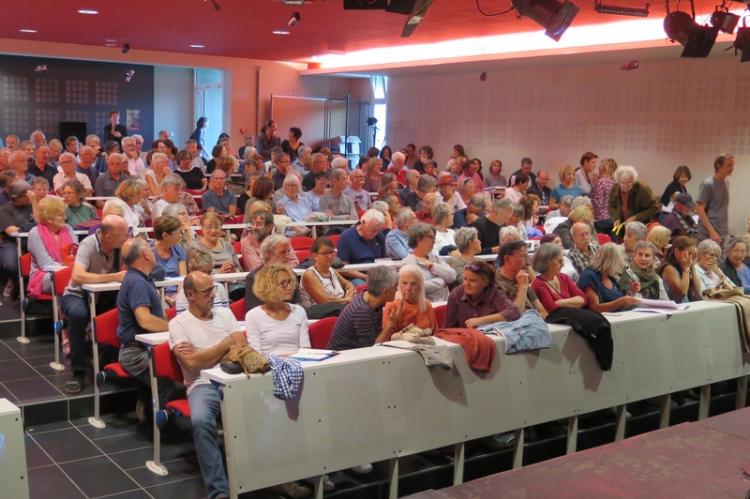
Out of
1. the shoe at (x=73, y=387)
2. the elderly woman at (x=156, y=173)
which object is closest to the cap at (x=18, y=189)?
the elderly woman at (x=156, y=173)

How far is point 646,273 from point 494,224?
5.99ft

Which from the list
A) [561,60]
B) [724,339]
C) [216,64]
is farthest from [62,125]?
[724,339]

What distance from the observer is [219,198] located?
924cm

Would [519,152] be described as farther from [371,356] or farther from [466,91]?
[371,356]

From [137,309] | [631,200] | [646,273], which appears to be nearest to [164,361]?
[137,309]

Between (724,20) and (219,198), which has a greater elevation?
(724,20)

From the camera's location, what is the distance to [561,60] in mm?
12875

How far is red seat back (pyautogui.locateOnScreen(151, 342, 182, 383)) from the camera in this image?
468 cm

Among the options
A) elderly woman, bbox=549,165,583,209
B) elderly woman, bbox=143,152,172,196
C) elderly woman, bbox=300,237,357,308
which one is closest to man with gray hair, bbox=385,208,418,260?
elderly woman, bbox=300,237,357,308

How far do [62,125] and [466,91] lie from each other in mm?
8190

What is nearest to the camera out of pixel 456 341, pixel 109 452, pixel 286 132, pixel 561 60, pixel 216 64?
pixel 456 341

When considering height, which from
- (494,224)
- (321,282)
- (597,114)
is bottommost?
(321,282)

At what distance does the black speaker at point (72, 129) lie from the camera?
1766cm

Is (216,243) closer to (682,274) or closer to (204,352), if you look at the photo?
(204,352)
